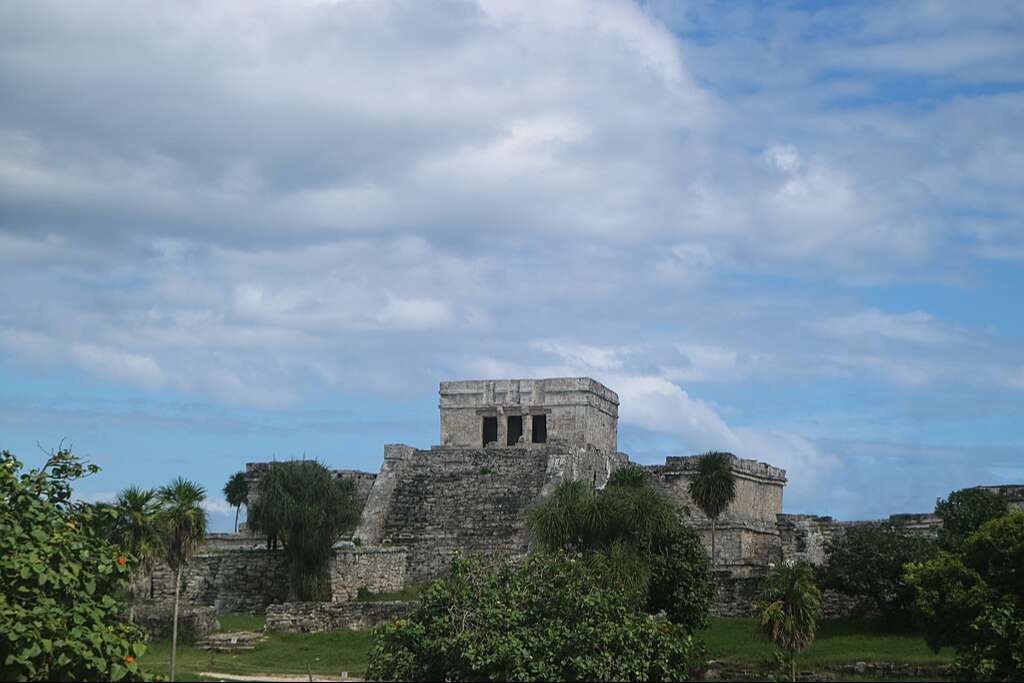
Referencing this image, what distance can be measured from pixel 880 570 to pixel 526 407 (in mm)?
17655

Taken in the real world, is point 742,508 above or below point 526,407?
below

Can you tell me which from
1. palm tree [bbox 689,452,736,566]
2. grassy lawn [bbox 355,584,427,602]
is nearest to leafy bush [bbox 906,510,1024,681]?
palm tree [bbox 689,452,736,566]

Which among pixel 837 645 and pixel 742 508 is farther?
pixel 742 508

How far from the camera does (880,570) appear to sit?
2836cm

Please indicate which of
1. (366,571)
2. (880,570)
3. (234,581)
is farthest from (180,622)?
(880,570)

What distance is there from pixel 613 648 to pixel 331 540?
1323 cm

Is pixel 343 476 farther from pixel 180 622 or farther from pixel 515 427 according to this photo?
pixel 180 622

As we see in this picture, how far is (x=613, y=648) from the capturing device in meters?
21.3

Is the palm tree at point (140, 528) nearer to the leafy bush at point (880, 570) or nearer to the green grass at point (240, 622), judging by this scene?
the green grass at point (240, 622)

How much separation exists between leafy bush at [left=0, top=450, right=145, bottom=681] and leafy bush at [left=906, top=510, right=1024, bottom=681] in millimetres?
12586

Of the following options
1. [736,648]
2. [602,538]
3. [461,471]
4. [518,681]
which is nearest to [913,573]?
[736,648]

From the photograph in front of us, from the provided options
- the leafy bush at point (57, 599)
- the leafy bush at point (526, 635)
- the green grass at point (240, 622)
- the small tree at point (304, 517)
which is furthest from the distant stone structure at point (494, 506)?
the leafy bush at point (57, 599)

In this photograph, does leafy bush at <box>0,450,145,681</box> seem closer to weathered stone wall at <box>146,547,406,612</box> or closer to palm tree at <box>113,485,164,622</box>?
palm tree at <box>113,485,164,622</box>

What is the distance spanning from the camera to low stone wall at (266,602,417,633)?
96.6ft
